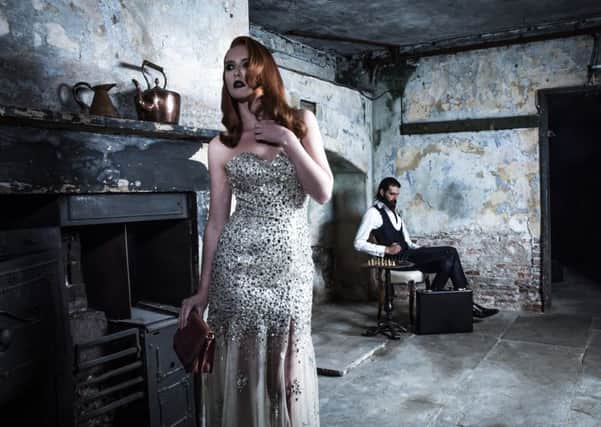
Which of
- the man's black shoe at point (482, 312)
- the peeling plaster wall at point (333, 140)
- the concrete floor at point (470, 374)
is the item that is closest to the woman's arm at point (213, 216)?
the concrete floor at point (470, 374)

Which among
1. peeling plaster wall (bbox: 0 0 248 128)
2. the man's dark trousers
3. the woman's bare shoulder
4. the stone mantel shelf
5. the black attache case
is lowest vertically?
the black attache case

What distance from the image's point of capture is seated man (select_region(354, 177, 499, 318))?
4934 mm

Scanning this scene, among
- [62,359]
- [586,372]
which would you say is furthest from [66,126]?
[586,372]

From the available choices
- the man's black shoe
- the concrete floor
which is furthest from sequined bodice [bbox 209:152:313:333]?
the man's black shoe

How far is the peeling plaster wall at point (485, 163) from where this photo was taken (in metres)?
5.52

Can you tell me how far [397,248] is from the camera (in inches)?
187

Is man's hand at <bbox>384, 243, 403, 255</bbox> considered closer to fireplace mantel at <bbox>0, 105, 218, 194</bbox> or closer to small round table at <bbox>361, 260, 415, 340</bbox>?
small round table at <bbox>361, 260, 415, 340</bbox>

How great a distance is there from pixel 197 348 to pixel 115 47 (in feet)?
4.71

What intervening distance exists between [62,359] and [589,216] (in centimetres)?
963

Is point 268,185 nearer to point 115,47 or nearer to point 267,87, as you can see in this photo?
point 267,87

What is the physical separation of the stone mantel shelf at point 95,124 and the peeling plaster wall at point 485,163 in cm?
396

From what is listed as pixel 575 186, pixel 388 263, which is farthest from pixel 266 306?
pixel 575 186

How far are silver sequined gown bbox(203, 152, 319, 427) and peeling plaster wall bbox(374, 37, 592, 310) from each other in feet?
14.6

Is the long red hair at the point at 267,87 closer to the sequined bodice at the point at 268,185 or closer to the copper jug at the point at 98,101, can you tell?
the sequined bodice at the point at 268,185
